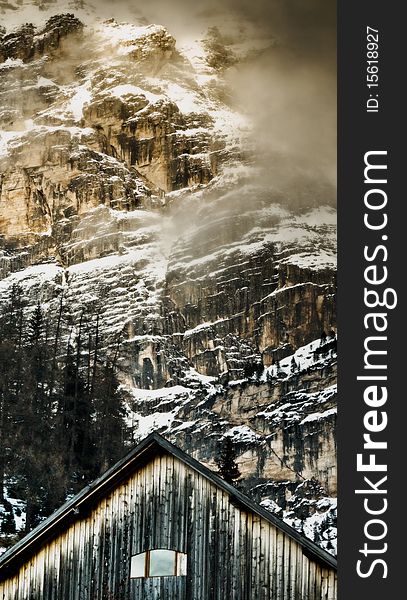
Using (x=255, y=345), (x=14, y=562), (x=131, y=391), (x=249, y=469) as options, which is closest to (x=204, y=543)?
(x=14, y=562)

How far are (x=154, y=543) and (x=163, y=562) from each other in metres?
0.35

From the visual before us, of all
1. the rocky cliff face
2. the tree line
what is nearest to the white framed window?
the tree line

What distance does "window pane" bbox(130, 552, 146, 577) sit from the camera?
1669cm

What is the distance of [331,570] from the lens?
52.9 feet

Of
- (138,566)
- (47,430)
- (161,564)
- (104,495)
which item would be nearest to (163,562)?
(161,564)

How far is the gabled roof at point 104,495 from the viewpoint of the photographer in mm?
16453

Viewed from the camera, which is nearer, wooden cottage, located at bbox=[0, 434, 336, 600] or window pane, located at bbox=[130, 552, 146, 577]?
wooden cottage, located at bbox=[0, 434, 336, 600]

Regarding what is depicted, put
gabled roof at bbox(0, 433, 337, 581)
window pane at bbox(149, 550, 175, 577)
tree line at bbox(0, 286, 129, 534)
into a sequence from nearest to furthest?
gabled roof at bbox(0, 433, 337, 581), window pane at bbox(149, 550, 175, 577), tree line at bbox(0, 286, 129, 534)

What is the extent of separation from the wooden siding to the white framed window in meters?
0.09

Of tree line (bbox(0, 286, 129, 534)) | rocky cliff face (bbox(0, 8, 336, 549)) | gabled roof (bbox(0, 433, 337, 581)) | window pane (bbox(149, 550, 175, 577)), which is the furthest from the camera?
rocky cliff face (bbox(0, 8, 336, 549))

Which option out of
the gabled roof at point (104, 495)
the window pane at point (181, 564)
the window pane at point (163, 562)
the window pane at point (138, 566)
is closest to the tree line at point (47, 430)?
the gabled roof at point (104, 495)

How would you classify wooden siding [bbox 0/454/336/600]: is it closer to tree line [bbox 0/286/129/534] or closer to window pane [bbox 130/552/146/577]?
window pane [bbox 130/552/146/577]

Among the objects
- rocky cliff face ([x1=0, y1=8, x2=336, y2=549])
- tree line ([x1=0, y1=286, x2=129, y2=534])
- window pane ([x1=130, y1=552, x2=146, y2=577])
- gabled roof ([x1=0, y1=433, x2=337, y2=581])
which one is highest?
rocky cliff face ([x1=0, y1=8, x2=336, y2=549])

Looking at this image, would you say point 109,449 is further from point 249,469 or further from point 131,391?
point 131,391
